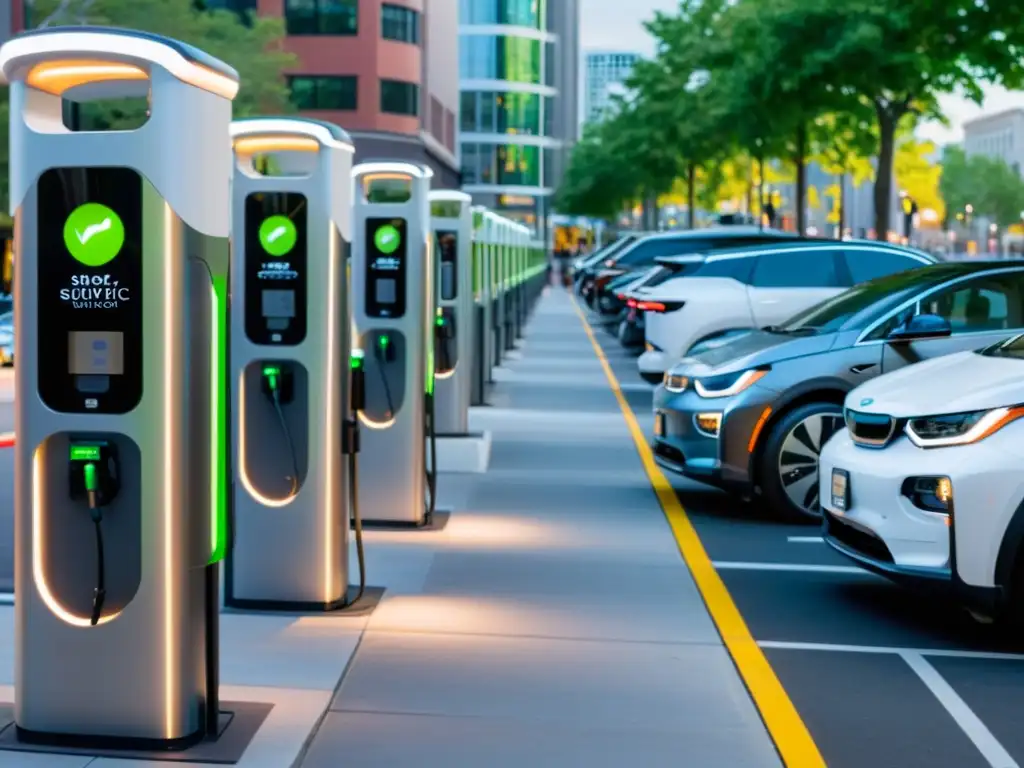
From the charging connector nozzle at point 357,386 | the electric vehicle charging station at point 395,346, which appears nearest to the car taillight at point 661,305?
the electric vehicle charging station at point 395,346

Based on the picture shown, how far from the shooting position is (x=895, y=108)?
34.5m

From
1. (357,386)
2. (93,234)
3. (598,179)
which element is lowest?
(357,386)

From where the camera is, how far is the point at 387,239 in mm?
11688

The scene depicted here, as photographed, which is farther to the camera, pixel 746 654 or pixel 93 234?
pixel 746 654

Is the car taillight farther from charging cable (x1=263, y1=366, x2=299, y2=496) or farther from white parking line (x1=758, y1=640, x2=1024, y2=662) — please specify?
white parking line (x1=758, y1=640, x2=1024, y2=662)

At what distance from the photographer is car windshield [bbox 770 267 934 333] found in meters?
11.8

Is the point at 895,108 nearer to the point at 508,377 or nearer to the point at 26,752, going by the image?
the point at 508,377

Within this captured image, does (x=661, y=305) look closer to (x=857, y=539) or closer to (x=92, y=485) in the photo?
(x=857, y=539)

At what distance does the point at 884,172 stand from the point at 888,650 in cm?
2622

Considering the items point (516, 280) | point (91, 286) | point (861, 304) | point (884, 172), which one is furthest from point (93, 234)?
point (516, 280)

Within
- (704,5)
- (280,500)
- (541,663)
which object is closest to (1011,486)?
(541,663)

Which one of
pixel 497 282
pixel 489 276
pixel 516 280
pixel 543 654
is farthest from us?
pixel 516 280

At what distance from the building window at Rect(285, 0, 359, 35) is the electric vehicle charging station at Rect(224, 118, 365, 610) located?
63375 mm

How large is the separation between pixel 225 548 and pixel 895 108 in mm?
30056
